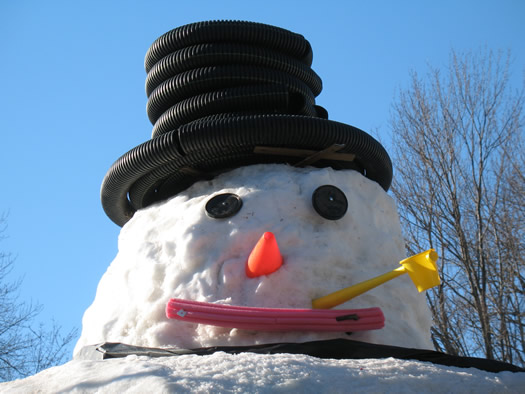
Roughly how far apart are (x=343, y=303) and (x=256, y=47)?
2.36 metres

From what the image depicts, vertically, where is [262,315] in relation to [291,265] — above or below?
below

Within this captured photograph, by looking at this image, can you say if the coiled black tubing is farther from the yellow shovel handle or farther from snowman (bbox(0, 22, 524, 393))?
the yellow shovel handle

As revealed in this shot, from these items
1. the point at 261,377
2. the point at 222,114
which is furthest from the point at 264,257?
the point at 222,114

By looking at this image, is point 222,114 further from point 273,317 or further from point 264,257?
point 273,317

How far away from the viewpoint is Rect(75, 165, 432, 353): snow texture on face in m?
3.83

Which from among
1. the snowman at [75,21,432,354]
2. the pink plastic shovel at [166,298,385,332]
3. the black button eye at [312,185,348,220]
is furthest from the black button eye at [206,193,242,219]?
the pink plastic shovel at [166,298,385,332]

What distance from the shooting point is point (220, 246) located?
160 inches

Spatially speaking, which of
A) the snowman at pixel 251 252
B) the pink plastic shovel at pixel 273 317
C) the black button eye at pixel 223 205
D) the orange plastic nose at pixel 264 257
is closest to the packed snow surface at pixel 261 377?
the snowman at pixel 251 252

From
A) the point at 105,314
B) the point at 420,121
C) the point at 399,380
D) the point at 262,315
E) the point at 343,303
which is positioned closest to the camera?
the point at 399,380

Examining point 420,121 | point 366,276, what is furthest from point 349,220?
point 420,121

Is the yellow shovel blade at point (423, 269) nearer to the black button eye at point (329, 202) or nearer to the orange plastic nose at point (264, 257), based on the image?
the black button eye at point (329, 202)

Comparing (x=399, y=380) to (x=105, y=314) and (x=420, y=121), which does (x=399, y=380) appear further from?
(x=420, y=121)

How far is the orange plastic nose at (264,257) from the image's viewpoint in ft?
12.3

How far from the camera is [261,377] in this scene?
8.48 ft
